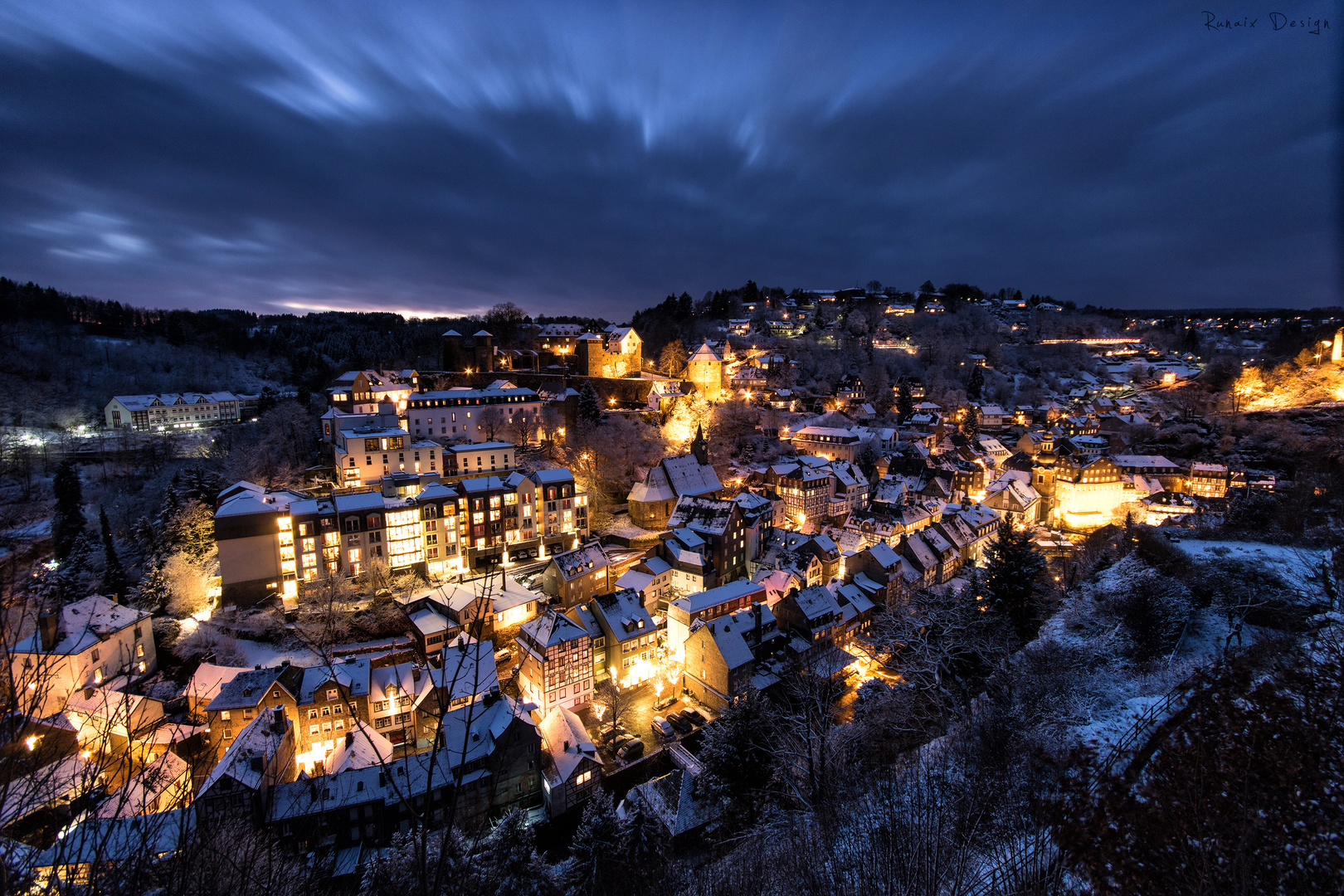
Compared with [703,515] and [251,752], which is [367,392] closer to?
[703,515]

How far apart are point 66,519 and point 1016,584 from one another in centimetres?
3841

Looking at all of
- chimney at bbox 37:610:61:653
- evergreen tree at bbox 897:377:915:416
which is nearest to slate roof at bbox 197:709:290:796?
chimney at bbox 37:610:61:653

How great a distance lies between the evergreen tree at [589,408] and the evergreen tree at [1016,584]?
26.5 m

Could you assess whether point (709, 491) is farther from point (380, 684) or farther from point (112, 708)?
point (112, 708)

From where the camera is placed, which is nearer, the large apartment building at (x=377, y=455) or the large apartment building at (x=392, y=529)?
the large apartment building at (x=392, y=529)

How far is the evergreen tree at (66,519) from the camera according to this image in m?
21.6

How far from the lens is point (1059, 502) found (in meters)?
38.0

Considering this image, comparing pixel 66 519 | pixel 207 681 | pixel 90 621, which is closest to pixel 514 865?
pixel 207 681

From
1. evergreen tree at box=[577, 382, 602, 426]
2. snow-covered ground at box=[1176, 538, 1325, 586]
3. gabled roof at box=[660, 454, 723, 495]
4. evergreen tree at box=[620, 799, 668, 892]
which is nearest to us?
evergreen tree at box=[620, 799, 668, 892]

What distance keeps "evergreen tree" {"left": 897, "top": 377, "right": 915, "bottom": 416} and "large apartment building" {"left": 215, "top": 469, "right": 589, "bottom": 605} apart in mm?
35749

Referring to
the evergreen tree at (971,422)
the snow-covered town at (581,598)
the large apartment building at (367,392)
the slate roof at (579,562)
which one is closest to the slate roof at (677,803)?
the snow-covered town at (581,598)

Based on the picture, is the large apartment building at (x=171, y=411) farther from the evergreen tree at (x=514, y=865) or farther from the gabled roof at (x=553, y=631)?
the evergreen tree at (x=514, y=865)

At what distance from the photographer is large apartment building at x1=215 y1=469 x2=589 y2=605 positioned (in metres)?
21.5

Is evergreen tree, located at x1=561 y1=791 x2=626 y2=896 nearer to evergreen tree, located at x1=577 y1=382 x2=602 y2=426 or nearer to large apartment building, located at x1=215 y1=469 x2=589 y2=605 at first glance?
large apartment building, located at x1=215 y1=469 x2=589 y2=605
